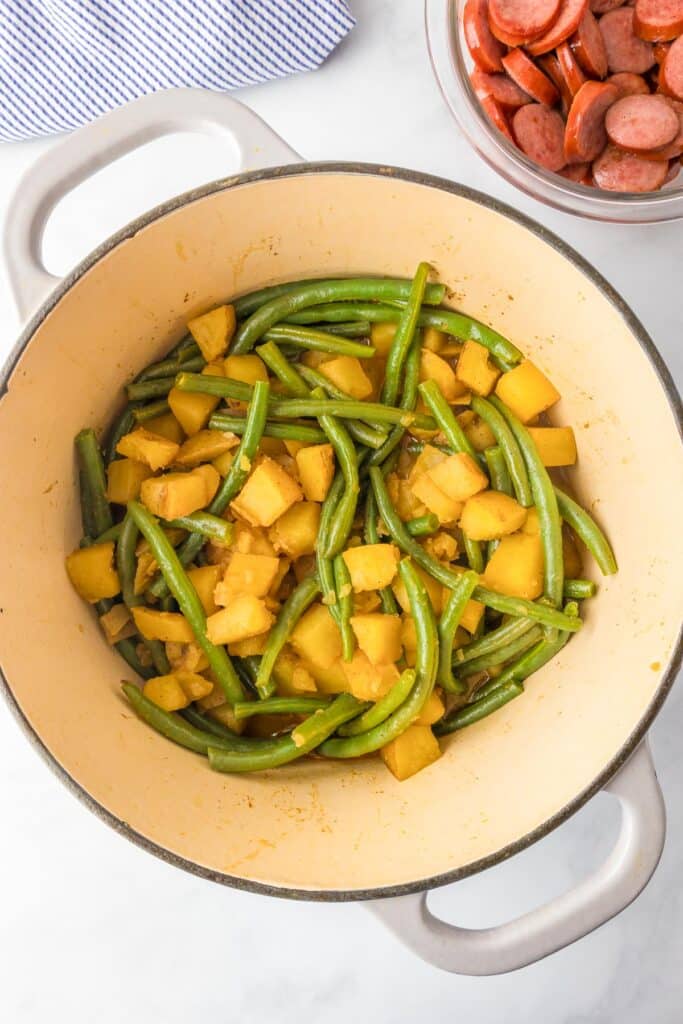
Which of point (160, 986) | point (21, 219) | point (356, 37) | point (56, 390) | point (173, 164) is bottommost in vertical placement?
point (160, 986)

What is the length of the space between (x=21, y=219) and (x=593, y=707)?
1042 mm

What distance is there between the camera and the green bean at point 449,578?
1424mm

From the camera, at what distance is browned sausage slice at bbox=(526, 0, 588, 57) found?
1401 millimetres

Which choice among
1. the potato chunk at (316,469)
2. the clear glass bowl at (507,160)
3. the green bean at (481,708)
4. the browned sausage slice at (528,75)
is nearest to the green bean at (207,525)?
the potato chunk at (316,469)

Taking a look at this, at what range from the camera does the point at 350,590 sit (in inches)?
56.8

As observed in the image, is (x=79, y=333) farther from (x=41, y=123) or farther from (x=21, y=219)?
(x=41, y=123)

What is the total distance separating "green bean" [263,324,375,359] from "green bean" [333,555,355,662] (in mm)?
314

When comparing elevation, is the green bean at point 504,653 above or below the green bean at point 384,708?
above

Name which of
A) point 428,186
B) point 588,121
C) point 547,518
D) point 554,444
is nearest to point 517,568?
point 547,518

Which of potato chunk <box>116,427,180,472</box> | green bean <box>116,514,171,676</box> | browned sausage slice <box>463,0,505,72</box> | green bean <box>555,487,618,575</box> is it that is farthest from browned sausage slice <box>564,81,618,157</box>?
green bean <box>116,514,171,676</box>

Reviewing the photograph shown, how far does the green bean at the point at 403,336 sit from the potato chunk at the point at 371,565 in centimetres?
23

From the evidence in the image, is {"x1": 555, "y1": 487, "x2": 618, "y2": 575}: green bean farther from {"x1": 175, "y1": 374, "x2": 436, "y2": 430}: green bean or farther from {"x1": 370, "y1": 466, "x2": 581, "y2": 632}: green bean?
{"x1": 175, "y1": 374, "x2": 436, "y2": 430}: green bean

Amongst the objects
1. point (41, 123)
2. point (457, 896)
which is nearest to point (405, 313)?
point (41, 123)

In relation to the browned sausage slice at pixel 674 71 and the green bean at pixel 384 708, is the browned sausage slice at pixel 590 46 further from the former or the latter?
the green bean at pixel 384 708
